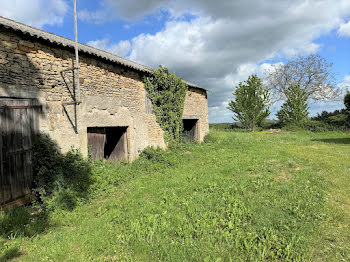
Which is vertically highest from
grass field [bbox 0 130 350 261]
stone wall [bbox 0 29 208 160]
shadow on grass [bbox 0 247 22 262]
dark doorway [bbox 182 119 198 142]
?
stone wall [bbox 0 29 208 160]

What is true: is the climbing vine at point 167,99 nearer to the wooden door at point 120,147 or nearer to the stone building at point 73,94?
the stone building at point 73,94

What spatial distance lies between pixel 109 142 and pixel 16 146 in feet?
13.0

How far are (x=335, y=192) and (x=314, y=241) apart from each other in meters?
2.56

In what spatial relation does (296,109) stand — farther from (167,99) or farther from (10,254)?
(10,254)

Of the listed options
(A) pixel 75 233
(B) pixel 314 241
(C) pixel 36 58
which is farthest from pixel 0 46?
(B) pixel 314 241

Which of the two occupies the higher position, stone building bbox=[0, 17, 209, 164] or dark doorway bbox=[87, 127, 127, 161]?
stone building bbox=[0, 17, 209, 164]

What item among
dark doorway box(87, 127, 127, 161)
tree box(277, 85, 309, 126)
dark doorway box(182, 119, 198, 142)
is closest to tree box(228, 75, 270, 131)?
tree box(277, 85, 309, 126)

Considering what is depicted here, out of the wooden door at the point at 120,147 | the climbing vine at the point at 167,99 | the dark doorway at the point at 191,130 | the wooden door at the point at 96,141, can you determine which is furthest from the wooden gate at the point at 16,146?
the dark doorway at the point at 191,130

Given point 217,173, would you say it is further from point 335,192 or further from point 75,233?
point 75,233

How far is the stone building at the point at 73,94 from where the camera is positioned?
4.55m

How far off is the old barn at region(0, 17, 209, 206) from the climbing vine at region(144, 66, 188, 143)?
0.46 m

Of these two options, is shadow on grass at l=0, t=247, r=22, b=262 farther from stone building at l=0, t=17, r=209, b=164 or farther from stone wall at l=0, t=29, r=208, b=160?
stone wall at l=0, t=29, r=208, b=160

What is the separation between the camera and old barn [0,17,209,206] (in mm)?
4375

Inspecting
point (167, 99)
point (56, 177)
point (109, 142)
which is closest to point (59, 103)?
point (56, 177)
